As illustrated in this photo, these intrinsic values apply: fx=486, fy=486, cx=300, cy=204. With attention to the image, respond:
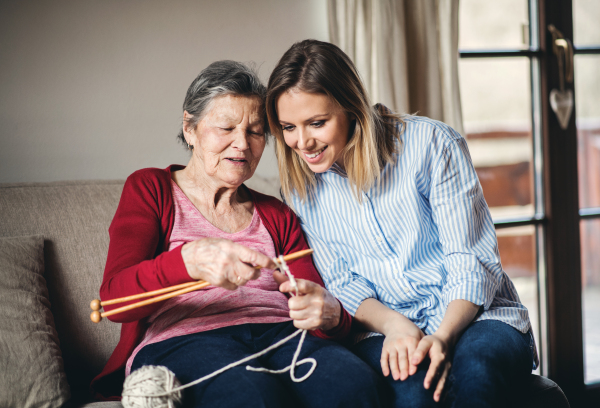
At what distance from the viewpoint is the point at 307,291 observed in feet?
3.67

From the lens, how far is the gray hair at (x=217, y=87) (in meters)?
1.26

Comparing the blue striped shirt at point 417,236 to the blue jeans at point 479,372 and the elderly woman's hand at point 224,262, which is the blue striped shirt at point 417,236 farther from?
the elderly woman's hand at point 224,262

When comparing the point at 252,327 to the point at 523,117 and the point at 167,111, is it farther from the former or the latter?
the point at 523,117

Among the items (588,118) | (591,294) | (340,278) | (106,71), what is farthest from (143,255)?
(591,294)

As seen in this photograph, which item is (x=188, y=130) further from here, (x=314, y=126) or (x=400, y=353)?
(x=400, y=353)

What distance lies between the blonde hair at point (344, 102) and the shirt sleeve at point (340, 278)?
0.62 ft

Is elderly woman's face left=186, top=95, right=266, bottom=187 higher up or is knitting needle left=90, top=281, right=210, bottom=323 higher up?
elderly woman's face left=186, top=95, right=266, bottom=187

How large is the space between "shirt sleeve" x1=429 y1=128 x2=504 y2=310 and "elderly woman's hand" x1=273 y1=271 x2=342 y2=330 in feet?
1.07

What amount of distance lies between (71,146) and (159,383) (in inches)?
43.6

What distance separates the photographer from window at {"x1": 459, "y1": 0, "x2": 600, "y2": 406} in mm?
2371

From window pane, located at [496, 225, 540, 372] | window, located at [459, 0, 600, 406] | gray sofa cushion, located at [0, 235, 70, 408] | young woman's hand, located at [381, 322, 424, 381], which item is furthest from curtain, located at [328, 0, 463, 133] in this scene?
gray sofa cushion, located at [0, 235, 70, 408]

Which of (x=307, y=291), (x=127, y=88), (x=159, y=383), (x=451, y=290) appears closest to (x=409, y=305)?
(x=451, y=290)

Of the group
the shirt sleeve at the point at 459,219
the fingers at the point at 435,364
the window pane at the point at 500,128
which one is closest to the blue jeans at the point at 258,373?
the fingers at the point at 435,364

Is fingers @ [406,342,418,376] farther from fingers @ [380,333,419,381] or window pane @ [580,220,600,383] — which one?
window pane @ [580,220,600,383]
